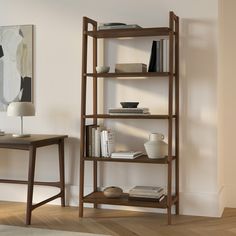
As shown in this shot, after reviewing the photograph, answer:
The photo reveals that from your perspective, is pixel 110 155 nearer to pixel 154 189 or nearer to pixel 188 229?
pixel 154 189

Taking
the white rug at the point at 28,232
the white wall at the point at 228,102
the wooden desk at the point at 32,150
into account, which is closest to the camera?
the white rug at the point at 28,232

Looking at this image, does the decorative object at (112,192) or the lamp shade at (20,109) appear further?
the lamp shade at (20,109)

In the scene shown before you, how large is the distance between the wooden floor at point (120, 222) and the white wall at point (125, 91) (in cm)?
22

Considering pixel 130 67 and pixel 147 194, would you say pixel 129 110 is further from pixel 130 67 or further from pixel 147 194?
pixel 147 194

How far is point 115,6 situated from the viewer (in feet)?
13.2

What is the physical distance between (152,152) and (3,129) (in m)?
1.65

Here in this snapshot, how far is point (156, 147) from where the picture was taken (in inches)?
142

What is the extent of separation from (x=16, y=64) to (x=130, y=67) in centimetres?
125

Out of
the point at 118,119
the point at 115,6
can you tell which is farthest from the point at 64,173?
the point at 115,6

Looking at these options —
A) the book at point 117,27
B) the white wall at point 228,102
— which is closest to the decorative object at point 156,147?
the white wall at point 228,102

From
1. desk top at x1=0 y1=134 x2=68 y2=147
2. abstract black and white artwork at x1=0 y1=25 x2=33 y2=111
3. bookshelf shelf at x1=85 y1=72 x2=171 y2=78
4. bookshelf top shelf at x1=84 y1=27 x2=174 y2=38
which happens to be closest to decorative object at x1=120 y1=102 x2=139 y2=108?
bookshelf shelf at x1=85 y1=72 x2=171 y2=78

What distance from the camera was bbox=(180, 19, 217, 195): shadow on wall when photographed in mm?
3783

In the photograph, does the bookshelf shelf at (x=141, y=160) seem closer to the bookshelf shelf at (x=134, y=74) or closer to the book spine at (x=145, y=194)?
the book spine at (x=145, y=194)

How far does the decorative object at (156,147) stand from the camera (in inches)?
142
